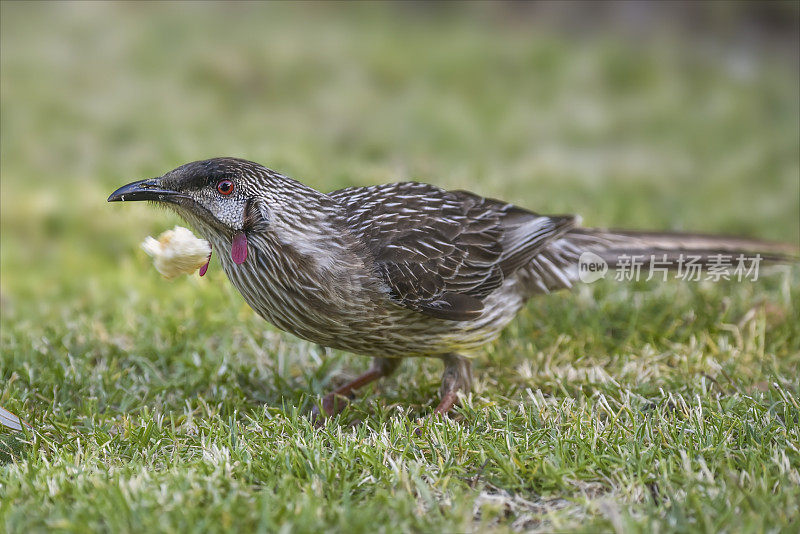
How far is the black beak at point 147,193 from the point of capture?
375 cm

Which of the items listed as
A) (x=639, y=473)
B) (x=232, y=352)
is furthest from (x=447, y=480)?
(x=232, y=352)

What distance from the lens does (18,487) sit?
10.6ft

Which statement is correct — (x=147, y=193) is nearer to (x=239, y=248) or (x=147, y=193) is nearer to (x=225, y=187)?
(x=225, y=187)

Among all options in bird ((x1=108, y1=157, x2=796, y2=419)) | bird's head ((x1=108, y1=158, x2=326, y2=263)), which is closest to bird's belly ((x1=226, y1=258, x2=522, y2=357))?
bird ((x1=108, y1=157, x2=796, y2=419))

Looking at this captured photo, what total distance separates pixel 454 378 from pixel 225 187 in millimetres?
1556

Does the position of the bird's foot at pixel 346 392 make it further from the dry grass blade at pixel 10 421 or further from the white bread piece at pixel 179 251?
the dry grass blade at pixel 10 421

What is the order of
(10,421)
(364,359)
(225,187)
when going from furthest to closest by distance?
1. (364,359)
2. (10,421)
3. (225,187)

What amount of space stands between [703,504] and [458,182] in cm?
459

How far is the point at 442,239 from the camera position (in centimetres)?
433

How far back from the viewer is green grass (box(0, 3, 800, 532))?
318 cm

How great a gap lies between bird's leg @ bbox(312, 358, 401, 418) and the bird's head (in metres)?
1.01

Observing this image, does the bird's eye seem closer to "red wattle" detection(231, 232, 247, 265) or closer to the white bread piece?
"red wattle" detection(231, 232, 247, 265)

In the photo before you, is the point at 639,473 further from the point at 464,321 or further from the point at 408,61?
the point at 408,61

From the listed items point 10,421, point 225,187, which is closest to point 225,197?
point 225,187
